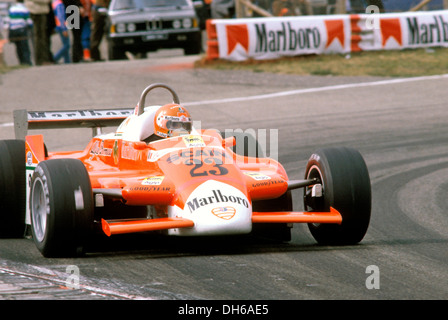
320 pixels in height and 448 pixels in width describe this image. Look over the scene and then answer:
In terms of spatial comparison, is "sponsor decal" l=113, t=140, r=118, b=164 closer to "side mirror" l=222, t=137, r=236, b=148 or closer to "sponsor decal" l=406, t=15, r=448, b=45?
"side mirror" l=222, t=137, r=236, b=148

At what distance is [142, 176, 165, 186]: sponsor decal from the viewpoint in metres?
7.59

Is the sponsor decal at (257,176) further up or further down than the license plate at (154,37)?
further up

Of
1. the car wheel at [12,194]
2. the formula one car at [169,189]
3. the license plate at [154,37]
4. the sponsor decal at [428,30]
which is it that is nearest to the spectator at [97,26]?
the license plate at [154,37]

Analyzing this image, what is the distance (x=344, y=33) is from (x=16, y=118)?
13.3m

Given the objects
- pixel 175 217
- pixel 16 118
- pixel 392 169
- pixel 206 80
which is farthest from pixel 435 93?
pixel 175 217

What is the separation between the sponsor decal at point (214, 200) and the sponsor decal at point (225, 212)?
0.06m

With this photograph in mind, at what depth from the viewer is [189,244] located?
7992 mm

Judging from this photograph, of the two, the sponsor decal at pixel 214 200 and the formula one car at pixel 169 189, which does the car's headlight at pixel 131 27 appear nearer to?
the formula one car at pixel 169 189

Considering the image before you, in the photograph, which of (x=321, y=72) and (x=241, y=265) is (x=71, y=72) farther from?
(x=241, y=265)

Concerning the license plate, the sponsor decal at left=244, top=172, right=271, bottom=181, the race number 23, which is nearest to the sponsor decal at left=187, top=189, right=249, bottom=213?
the race number 23

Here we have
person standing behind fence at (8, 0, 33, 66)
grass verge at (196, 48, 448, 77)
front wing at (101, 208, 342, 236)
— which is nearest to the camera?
front wing at (101, 208, 342, 236)

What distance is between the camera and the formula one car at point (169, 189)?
727cm

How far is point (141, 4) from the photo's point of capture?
931 inches

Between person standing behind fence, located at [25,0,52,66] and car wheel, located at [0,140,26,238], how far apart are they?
13.3 meters
